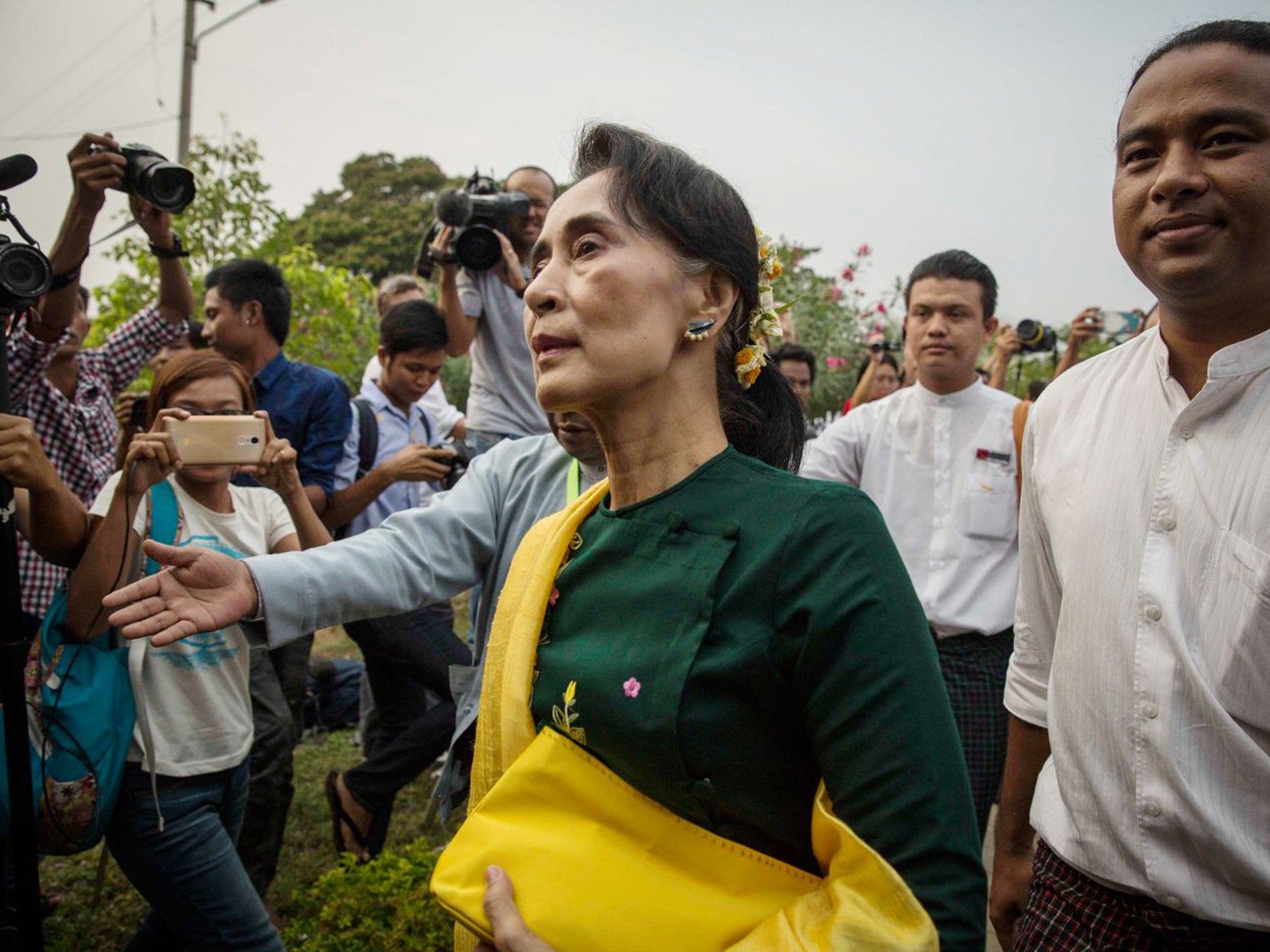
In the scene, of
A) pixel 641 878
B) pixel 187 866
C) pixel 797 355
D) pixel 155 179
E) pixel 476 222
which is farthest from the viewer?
pixel 797 355

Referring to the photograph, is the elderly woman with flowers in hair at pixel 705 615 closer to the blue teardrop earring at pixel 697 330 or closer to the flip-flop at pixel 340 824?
the blue teardrop earring at pixel 697 330

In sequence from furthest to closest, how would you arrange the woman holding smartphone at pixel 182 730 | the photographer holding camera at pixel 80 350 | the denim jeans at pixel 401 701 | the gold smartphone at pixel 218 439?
the denim jeans at pixel 401 701
the photographer holding camera at pixel 80 350
the gold smartphone at pixel 218 439
the woman holding smartphone at pixel 182 730

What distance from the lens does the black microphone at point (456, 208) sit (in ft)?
13.0

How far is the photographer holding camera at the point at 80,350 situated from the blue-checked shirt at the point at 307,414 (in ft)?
1.44

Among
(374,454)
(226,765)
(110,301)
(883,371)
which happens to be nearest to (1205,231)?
(226,765)

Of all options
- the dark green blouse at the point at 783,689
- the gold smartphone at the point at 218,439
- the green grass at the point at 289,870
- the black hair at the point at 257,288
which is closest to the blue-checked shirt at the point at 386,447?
the black hair at the point at 257,288

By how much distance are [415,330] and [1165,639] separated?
3.45 meters

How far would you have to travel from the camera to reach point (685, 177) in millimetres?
1551

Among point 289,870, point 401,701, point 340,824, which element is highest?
point 401,701

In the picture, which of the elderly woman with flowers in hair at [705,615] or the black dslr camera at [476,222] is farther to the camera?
the black dslr camera at [476,222]

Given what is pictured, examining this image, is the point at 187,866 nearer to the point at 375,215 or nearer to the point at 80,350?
the point at 80,350

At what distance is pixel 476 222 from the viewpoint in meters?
4.01

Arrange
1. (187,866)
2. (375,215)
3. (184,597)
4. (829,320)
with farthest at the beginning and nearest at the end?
(375,215)
(829,320)
(187,866)
(184,597)

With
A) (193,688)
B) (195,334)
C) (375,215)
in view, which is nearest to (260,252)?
(195,334)
